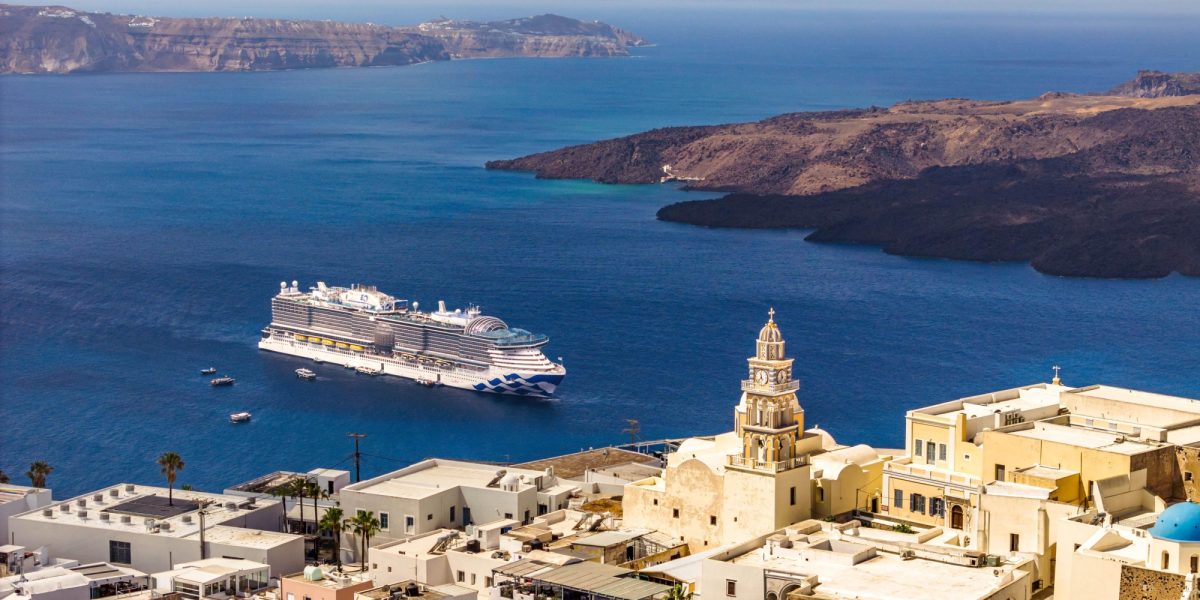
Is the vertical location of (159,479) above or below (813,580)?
below

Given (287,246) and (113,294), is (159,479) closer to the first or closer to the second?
(113,294)

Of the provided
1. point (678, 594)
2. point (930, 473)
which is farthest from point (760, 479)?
point (678, 594)

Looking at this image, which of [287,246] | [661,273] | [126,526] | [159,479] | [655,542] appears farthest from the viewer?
[287,246]

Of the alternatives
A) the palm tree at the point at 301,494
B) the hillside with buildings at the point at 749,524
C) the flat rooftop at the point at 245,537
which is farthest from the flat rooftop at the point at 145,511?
the palm tree at the point at 301,494

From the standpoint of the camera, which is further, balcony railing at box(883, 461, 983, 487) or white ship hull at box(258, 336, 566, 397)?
white ship hull at box(258, 336, 566, 397)

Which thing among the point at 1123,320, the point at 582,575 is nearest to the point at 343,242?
the point at 1123,320

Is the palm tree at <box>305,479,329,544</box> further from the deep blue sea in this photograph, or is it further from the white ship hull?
the white ship hull

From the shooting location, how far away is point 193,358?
125m

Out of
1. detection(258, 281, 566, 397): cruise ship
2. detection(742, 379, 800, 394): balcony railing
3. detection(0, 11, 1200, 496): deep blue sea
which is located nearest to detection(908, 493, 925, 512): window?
detection(742, 379, 800, 394): balcony railing

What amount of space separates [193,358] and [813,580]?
253 feet

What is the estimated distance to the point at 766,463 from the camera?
6103cm

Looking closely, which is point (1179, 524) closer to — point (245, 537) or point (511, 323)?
point (245, 537)

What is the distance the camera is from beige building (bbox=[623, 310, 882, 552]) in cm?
6088

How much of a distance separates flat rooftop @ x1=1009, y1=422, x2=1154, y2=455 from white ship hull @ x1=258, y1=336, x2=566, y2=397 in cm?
5382
